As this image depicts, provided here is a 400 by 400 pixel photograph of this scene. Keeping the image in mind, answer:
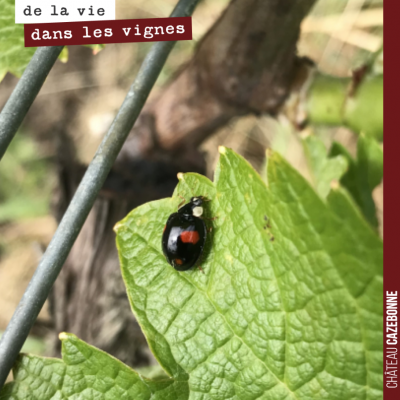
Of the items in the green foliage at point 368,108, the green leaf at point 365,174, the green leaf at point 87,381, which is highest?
the green foliage at point 368,108

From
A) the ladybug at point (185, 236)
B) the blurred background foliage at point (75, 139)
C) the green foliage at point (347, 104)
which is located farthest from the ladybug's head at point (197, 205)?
the blurred background foliage at point (75, 139)

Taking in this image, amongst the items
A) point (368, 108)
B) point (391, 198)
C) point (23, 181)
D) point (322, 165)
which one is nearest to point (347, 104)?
point (368, 108)

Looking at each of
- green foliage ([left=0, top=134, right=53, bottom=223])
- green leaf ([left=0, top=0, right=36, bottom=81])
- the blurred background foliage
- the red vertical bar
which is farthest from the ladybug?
green foliage ([left=0, top=134, right=53, bottom=223])

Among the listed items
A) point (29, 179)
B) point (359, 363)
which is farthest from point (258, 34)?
point (29, 179)

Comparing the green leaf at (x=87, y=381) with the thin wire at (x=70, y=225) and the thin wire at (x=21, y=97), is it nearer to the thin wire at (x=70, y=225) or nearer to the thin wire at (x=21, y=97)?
the thin wire at (x=70, y=225)

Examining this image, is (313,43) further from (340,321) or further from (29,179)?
(29,179)

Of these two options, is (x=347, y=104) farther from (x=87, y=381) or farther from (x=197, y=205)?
(x=87, y=381)
